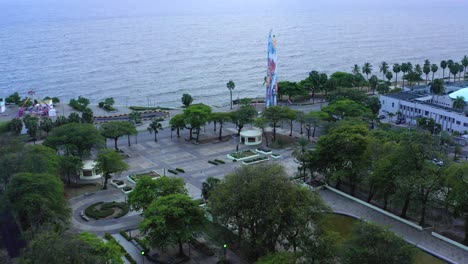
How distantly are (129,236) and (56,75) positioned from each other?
105357 millimetres

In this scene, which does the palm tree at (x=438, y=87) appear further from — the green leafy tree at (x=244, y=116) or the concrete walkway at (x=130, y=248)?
the concrete walkway at (x=130, y=248)

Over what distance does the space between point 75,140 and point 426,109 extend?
5784cm

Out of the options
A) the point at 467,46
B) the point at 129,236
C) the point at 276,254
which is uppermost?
the point at 467,46

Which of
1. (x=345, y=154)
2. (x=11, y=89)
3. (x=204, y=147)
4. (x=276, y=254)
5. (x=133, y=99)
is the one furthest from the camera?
(x=11, y=89)

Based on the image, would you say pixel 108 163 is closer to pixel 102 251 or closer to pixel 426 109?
pixel 102 251

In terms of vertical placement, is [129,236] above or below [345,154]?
below

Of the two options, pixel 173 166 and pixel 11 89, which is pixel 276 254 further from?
pixel 11 89

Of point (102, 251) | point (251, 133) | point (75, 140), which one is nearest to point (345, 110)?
point (251, 133)

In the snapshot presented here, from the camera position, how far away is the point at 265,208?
1454 inches

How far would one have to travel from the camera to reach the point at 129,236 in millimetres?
44812

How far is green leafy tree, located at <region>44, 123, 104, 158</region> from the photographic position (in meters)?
61.3

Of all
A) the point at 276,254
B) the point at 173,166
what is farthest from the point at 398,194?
the point at 173,166

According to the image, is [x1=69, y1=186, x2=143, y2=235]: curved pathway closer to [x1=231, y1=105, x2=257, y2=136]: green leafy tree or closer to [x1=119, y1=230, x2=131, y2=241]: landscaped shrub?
[x1=119, y1=230, x2=131, y2=241]: landscaped shrub

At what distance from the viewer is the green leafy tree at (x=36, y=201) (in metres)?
40.8
